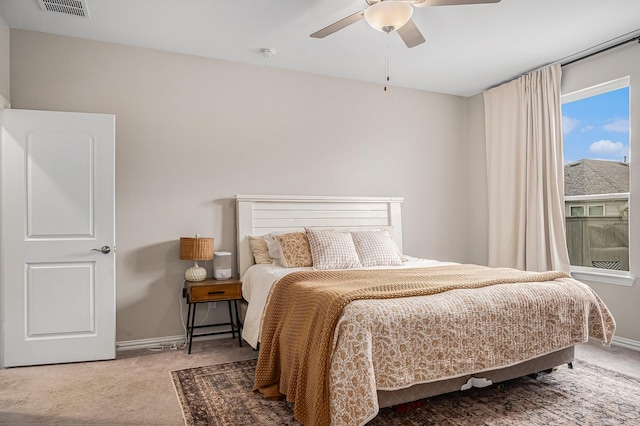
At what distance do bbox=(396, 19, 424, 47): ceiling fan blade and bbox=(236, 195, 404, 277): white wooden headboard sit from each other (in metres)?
1.90

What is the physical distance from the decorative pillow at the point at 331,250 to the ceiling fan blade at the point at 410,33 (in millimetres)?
1704

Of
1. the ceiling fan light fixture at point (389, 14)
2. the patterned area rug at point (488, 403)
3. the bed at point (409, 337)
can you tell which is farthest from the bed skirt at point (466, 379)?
the ceiling fan light fixture at point (389, 14)

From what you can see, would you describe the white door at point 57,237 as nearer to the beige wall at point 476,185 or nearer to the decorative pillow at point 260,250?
the decorative pillow at point 260,250

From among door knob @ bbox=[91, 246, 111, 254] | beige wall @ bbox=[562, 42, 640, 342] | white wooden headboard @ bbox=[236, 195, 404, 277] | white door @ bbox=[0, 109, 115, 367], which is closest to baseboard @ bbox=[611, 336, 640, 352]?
beige wall @ bbox=[562, 42, 640, 342]

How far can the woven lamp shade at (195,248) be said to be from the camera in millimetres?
3635

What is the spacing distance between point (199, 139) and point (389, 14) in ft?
7.31

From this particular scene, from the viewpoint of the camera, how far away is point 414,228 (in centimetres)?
508

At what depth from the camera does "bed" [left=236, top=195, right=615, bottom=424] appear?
2.05 meters

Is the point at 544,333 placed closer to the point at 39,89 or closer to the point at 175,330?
the point at 175,330

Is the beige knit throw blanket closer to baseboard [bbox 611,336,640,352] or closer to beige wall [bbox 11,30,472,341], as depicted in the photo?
baseboard [bbox 611,336,640,352]

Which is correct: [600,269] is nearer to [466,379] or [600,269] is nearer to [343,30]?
[466,379]

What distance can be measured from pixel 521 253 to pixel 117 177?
3.99m

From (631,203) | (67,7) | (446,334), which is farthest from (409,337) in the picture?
(67,7)

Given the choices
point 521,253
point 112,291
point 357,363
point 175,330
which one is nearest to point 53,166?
point 112,291
